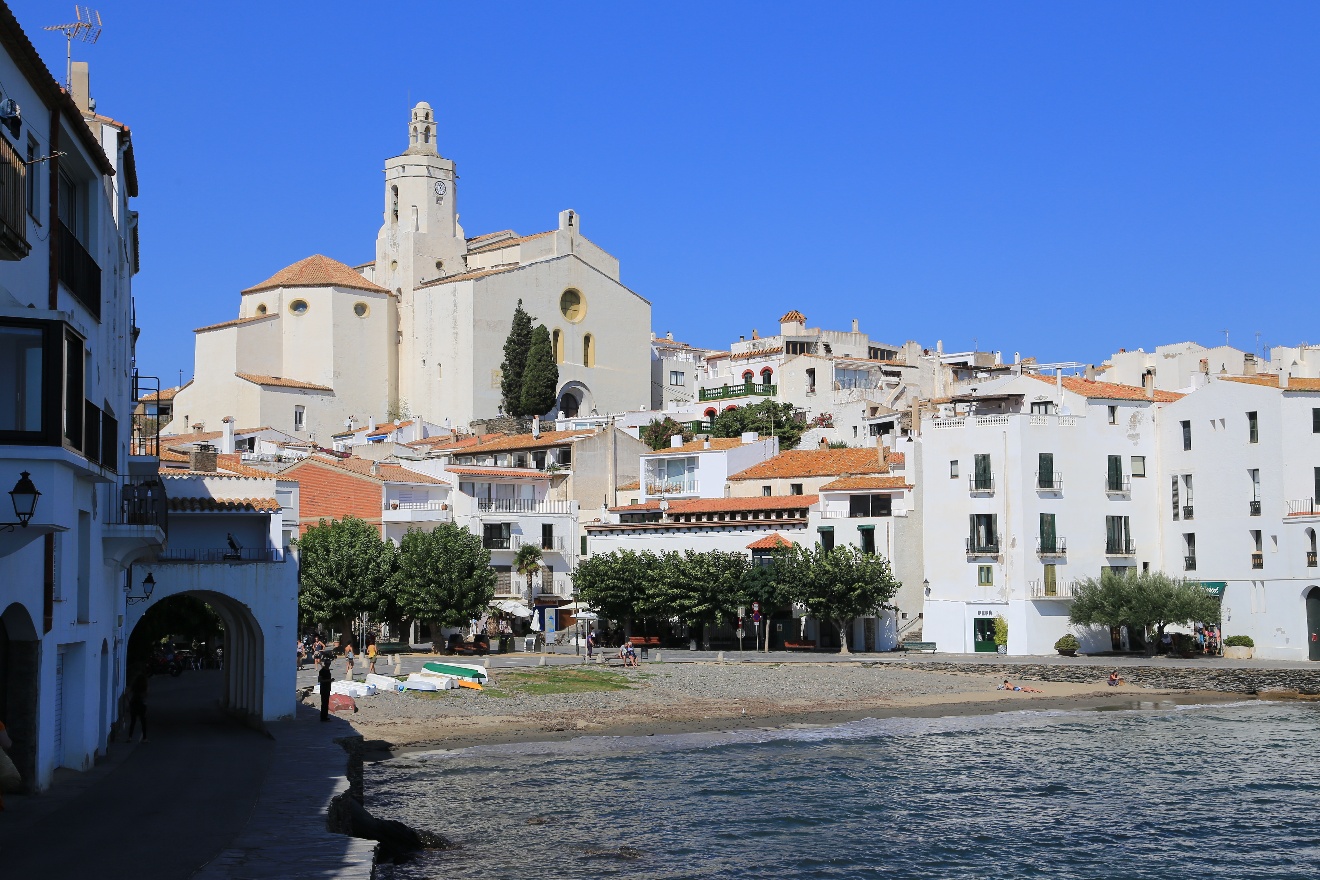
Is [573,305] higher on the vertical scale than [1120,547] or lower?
higher

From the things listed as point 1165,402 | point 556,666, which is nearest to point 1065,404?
point 1165,402

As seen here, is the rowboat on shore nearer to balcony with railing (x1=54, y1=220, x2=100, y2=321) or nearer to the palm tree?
the palm tree

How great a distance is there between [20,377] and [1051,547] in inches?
1720

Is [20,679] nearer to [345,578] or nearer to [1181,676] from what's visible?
[345,578]

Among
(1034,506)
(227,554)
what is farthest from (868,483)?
(227,554)

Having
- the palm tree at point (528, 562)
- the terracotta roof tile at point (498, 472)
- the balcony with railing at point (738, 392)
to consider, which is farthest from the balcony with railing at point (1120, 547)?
the balcony with railing at point (738, 392)

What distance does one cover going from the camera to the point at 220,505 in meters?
29.3

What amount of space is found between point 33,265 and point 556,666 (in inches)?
1343

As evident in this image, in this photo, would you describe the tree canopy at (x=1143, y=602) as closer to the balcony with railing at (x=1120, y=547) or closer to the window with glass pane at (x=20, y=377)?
the balcony with railing at (x=1120, y=547)

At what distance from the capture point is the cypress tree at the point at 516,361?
96.5 m

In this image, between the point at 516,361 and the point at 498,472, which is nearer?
the point at 498,472

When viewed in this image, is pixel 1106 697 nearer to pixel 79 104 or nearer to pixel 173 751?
pixel 173 751

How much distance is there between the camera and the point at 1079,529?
5416 cm

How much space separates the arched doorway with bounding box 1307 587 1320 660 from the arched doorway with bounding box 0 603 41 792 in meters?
42.4
